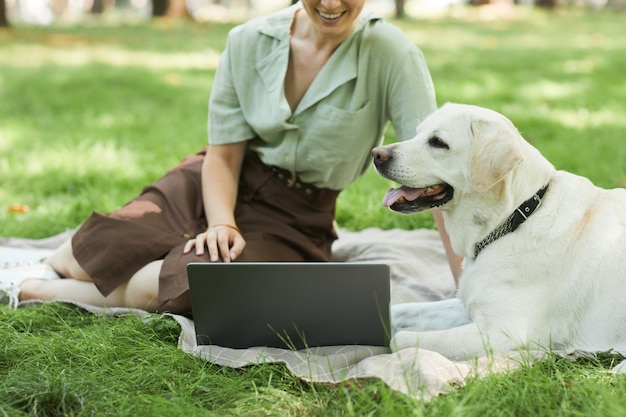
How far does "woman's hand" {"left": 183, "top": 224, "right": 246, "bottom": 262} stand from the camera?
11.0 ft

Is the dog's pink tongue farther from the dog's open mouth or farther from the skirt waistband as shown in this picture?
the skirt waistband

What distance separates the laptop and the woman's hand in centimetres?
43

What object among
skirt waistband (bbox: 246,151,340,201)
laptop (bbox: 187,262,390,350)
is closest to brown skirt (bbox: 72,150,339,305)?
skirt waistband (bbox: 246,151,340,201)

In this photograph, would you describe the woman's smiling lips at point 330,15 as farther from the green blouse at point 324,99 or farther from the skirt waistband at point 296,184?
the skirt waistband at point 296,184

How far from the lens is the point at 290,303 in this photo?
9.30ft

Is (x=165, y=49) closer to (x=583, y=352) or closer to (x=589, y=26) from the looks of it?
(x=589, y=26)

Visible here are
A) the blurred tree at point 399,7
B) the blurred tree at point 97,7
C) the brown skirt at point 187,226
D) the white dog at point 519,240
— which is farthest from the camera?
the blurred tree at point 97,7

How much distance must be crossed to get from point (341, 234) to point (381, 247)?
1.35 feet

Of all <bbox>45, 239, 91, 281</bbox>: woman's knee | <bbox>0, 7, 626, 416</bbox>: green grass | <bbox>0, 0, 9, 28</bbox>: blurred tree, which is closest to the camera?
<bbox>0, 7, 626, 416</bbox>: green grass

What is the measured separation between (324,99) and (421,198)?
0.84m

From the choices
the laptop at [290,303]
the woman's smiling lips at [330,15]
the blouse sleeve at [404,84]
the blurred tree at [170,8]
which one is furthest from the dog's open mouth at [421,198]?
the blurred tree at [170,8]

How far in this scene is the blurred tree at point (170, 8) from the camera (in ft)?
62.5

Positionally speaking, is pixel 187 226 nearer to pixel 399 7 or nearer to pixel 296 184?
pixel 296 184

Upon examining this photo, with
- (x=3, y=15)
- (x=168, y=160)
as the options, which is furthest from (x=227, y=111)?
(x=3, y=15)
